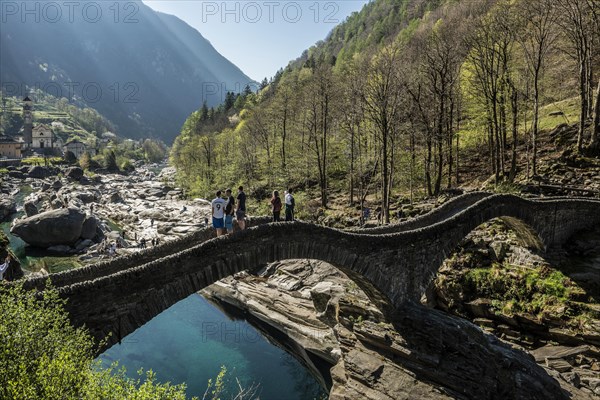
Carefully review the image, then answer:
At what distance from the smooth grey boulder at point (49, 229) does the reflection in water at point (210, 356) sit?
18216 mm

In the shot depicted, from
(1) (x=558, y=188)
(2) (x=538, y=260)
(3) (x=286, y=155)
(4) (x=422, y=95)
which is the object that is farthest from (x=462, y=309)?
(3) (x=286, y=155)

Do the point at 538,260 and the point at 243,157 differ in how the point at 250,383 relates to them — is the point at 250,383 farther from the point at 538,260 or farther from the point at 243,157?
the point at 243,157

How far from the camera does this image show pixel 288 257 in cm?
1133

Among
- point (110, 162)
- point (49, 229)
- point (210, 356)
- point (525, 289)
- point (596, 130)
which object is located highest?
point (110, 162)

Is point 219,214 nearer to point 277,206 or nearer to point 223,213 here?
point 223,213

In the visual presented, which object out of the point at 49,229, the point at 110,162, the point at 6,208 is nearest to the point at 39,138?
the point at 110,162

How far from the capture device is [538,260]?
1933 centimetres

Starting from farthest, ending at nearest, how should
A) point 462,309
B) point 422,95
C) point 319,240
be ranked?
point 422,95 < point 462,309 < point 319,240

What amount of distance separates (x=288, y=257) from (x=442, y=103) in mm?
21578

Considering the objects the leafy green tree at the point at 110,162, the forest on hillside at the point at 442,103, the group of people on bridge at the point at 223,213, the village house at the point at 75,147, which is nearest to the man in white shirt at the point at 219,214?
the group of people on bridge at the point at 223,213

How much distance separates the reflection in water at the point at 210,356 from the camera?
18703 millimetres

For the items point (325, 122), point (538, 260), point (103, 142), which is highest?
point (103, 142)

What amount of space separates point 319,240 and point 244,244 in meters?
2.85

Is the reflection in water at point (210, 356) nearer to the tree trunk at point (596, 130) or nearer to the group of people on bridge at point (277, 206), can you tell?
the group of people on bridge at point (277, 206)
